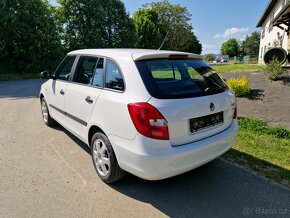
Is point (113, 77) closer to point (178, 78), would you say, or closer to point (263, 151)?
point (178, 78)

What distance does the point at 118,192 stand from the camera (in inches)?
125

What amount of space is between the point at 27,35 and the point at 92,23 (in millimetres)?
9119

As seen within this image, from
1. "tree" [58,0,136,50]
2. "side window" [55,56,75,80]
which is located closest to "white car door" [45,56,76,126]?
"side window" [55,56,75,80]

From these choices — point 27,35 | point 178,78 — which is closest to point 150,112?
point 178,78

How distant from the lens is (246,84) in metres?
7.95

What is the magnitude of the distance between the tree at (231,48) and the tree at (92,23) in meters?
75.0

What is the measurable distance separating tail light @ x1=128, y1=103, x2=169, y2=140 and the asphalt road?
884 mm

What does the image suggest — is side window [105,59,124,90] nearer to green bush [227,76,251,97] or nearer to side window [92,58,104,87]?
side window [92,58,104,87]

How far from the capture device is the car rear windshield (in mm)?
2840

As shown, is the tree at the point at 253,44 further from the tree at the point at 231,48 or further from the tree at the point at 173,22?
the tree at the point at 173,22

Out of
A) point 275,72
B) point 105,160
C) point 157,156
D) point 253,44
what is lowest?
point 105,160

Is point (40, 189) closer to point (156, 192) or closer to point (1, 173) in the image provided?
point (1, 173)

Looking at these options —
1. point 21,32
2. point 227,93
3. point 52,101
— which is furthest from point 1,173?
point 21,32

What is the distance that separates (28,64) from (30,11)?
4.23 metres
